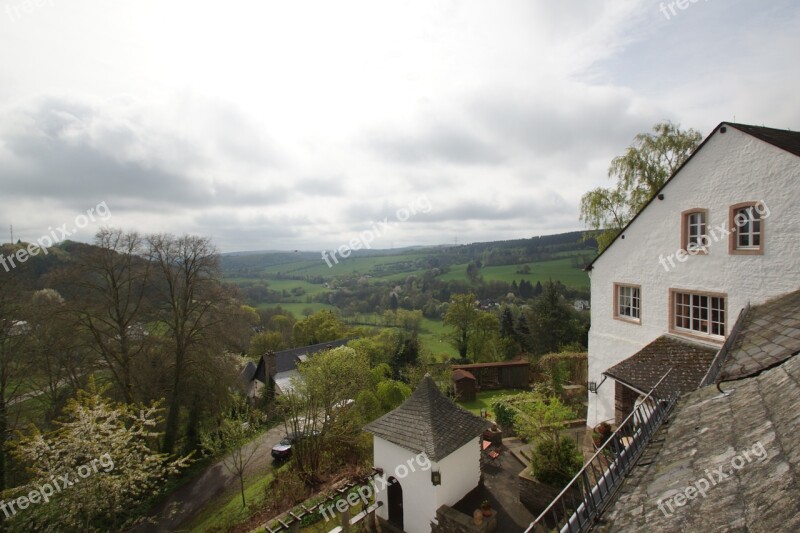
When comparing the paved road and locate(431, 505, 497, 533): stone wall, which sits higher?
locate(431, 505, 497, 533): stone wall

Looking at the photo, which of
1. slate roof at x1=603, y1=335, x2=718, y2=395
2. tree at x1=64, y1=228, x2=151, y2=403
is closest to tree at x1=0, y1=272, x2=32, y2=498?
tree at x1=64, y1=228, x2=151, y2=403

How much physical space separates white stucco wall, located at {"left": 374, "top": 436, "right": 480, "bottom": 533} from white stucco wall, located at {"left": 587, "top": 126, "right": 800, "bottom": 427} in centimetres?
648

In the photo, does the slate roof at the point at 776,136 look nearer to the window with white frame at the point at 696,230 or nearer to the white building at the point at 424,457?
the window with white frame at the point at 696,230

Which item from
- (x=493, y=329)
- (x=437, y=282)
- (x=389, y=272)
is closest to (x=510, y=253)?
(x=437, y=282)

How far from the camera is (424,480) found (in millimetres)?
11508

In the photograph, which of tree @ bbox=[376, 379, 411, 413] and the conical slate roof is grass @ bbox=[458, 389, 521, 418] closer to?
tree @ bbox=[376, 379, 411, 413]

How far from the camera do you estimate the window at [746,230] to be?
33.3ft

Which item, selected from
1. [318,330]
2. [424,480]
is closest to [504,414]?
[424,480]

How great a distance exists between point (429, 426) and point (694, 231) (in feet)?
35.8

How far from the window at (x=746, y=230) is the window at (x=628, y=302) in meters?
3.41

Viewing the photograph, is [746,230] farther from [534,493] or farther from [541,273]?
[541,273]

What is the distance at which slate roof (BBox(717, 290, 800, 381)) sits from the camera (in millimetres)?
4953

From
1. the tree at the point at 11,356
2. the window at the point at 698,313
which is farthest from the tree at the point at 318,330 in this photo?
the window at the point at 698,313

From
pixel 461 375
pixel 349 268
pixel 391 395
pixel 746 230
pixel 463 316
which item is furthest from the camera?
pixel 349 268
